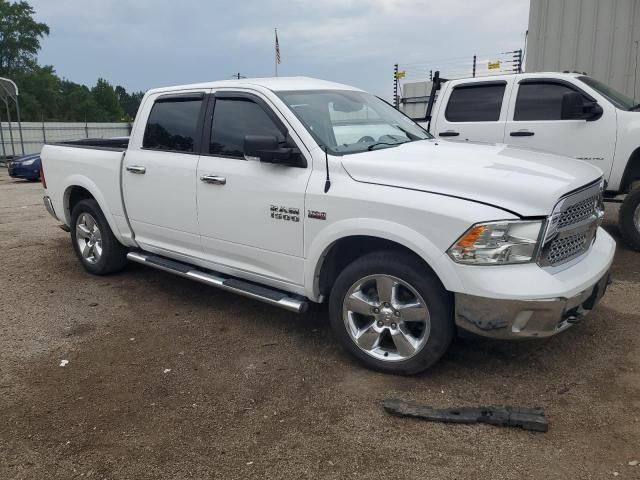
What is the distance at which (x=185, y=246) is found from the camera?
189 inches

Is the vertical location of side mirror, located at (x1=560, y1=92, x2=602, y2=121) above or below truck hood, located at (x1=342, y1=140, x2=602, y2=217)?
above

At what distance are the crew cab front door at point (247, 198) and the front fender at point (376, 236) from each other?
0.37 ft

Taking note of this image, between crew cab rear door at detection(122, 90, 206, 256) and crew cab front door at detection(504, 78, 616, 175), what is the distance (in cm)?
415

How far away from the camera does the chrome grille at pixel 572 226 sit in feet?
10.4

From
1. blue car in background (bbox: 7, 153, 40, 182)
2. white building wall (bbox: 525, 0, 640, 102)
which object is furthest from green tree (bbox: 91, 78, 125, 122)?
white building wall (bbox: 525, 0, 640, 102)

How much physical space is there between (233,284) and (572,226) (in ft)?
7.99

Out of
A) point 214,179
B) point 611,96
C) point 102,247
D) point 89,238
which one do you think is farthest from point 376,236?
point 611,96

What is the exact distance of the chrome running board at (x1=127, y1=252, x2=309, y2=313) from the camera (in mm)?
3910

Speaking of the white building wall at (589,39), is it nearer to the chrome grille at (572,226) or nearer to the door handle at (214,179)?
the chrome grille at (572,226)

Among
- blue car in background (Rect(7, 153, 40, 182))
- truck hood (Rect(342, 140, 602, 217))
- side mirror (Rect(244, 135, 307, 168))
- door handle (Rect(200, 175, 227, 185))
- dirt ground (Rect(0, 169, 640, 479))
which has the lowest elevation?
dirt ground (Rect(0, 169, 640, 479))

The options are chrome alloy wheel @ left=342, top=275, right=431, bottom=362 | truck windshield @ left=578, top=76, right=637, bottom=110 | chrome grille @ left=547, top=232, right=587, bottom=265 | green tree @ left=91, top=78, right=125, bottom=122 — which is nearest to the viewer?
chrome grille @ left=547, top=232, right=587, bottom=265

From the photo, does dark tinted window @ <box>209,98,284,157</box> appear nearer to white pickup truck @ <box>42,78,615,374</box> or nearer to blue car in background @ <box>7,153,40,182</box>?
white pickup truck @ <box>42,78,615,374</box>

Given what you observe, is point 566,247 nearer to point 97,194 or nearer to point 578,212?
point 578,212

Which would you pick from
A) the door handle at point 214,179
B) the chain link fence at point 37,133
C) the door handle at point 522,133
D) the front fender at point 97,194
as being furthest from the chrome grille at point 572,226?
the chain link fence at point 37,133
